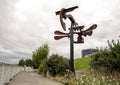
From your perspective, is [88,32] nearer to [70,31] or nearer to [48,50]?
[70,31]

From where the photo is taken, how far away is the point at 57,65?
68.7 ft

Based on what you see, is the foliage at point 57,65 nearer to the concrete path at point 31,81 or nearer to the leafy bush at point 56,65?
the leafy bush at point 56,65

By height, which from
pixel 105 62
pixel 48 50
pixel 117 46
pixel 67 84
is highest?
pixel 48 50

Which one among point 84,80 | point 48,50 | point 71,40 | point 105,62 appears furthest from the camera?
point 48,50

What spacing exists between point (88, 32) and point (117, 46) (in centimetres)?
240

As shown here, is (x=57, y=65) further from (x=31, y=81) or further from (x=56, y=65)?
(x=31, y=81)

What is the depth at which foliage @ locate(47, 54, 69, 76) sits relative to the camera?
2066 cm

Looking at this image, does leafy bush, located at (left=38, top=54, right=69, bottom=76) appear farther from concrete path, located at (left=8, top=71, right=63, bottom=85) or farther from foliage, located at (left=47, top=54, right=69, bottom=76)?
concrete path, located at (left=8, top=71, right=63, bottom=85)

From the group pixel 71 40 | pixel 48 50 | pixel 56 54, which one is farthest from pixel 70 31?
pixel 48 50

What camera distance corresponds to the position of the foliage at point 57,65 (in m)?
20.7

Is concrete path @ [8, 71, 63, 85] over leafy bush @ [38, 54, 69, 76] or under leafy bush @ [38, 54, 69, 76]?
under

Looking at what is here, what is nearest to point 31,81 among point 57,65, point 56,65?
point 57,65

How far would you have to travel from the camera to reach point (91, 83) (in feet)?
29.8

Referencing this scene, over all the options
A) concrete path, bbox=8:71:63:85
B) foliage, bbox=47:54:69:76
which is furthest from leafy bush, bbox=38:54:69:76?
concrete path, bbox=8:71:63:85
